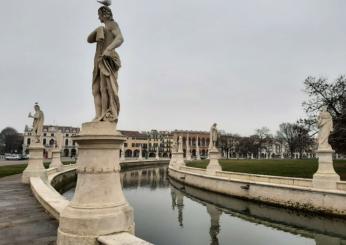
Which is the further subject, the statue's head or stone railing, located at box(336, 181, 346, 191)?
stone railing, located at box(336, 181, 346, 191)

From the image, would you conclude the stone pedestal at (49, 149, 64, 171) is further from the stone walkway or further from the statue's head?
the statue's head

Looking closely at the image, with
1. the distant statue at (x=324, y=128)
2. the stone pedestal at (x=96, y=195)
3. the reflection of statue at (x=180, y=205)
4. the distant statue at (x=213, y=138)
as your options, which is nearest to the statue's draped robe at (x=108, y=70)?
the stone pedestal at (x=96, y=195)

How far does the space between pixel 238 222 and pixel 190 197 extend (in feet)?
28.8

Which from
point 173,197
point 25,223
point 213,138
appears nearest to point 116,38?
point 25,223

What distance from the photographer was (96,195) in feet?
17.0

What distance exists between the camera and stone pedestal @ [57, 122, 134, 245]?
196 inches

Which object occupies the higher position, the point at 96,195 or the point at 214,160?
the point at 96,195

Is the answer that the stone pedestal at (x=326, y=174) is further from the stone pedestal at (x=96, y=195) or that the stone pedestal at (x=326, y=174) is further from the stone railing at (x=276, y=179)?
the stone pedestal at (x=96, y=195)

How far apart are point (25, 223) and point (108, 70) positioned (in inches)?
185

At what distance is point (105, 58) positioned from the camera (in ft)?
18.2

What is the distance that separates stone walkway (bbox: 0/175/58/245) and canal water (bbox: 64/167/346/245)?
4.96 metres

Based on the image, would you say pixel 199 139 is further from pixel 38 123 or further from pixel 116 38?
pixel 116 38

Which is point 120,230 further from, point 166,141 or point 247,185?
point 166,141

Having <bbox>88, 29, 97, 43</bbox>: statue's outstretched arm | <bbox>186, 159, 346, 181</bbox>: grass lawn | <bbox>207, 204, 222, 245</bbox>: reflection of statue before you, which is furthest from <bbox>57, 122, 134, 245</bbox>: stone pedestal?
<bbox>186, 159, 346, 181</bbox>: grass lawn
